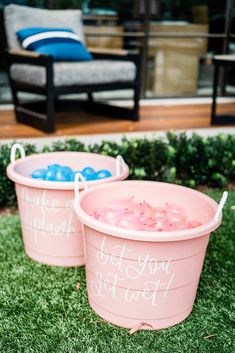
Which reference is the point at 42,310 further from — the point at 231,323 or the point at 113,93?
the point at 113,93

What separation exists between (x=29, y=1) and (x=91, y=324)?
3715 mm

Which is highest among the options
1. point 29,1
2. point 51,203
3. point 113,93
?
point 29,1

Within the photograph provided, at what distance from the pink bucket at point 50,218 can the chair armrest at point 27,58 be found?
55.9 inches

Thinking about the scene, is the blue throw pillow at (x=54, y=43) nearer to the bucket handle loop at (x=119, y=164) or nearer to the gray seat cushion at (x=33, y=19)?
the gray seat cushion at (x=33, y=19)

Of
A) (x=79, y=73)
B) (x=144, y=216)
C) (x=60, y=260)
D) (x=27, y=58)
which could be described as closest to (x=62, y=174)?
(x=60, y=260)

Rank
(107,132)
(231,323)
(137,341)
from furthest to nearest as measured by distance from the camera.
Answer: (107,132) → (231,323) → (137,341)

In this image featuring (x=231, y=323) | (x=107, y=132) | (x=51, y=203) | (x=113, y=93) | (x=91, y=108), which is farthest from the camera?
(x=113, y=93)

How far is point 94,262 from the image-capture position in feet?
5.25

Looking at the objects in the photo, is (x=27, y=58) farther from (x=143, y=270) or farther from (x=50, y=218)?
(x=143, y=270)

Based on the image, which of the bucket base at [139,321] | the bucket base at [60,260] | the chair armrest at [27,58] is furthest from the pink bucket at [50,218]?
the chair armrest at [27,58]

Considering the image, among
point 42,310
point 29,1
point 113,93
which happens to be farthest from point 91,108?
point 42,310

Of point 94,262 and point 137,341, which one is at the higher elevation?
point 94,262

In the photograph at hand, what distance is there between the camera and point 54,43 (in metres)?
3.87

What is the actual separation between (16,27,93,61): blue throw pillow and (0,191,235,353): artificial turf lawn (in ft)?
7.17
